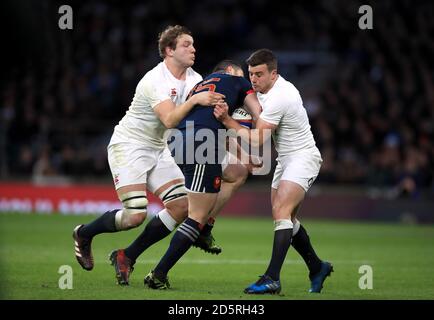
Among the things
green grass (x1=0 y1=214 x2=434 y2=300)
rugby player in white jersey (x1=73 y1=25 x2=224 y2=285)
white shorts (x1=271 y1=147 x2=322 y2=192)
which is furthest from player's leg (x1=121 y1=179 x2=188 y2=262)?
white shorts (x1=271 y1=147 x2=322 y2=192)

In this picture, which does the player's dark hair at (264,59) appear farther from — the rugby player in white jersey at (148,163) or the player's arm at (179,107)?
the rugby player in white jersey at (148,163)

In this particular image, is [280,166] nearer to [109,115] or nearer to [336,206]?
[336,206]

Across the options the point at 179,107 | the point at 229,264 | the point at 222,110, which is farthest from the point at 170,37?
the point at 229,264

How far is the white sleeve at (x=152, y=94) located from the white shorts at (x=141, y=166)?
2.04 feet

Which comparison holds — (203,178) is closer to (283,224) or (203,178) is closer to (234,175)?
(283,224)

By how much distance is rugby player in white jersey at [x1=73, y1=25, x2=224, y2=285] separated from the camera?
359 inches

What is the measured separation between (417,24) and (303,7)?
4.03 m

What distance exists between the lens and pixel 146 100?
9.20 m

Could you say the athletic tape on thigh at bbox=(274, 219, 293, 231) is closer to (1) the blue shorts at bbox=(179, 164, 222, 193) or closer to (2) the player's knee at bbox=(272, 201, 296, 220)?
(2) the player's knee at bbox=(272, 201, 296, 220)

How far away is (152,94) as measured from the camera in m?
8.94

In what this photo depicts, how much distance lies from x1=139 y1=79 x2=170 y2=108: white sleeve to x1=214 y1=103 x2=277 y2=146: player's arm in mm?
678

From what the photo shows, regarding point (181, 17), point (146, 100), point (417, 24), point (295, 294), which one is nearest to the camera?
point (295, 294)

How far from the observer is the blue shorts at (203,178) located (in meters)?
8.51
